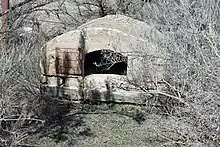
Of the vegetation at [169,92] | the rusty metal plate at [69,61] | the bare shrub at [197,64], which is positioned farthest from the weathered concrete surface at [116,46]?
the bare shrub at [197,64]

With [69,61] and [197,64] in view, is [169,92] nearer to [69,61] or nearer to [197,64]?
Answer: [197,64]

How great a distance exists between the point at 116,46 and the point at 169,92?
161cm

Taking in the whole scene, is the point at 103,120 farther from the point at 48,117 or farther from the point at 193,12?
the point at 193,12

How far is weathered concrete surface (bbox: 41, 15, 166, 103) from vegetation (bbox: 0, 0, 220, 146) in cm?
25

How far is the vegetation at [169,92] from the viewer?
5.92m

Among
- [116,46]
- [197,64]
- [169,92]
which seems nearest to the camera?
Answer: [197,64]

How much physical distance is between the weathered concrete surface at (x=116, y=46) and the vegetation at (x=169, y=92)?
249 mm

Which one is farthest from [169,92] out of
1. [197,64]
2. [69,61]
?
[69,61]

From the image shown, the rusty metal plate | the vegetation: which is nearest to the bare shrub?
the vegetation

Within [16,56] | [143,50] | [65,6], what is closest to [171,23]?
[143,50]

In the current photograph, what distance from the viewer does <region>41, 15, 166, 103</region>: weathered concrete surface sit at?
820 cm

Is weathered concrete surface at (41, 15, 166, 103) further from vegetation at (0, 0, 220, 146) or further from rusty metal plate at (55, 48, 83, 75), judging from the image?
vegetation at (0, 0, 220, 146)

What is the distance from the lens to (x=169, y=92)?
7.59m

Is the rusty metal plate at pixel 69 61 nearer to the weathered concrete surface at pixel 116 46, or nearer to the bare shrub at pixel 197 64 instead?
the weathered concrete surface at pixel 116 46
